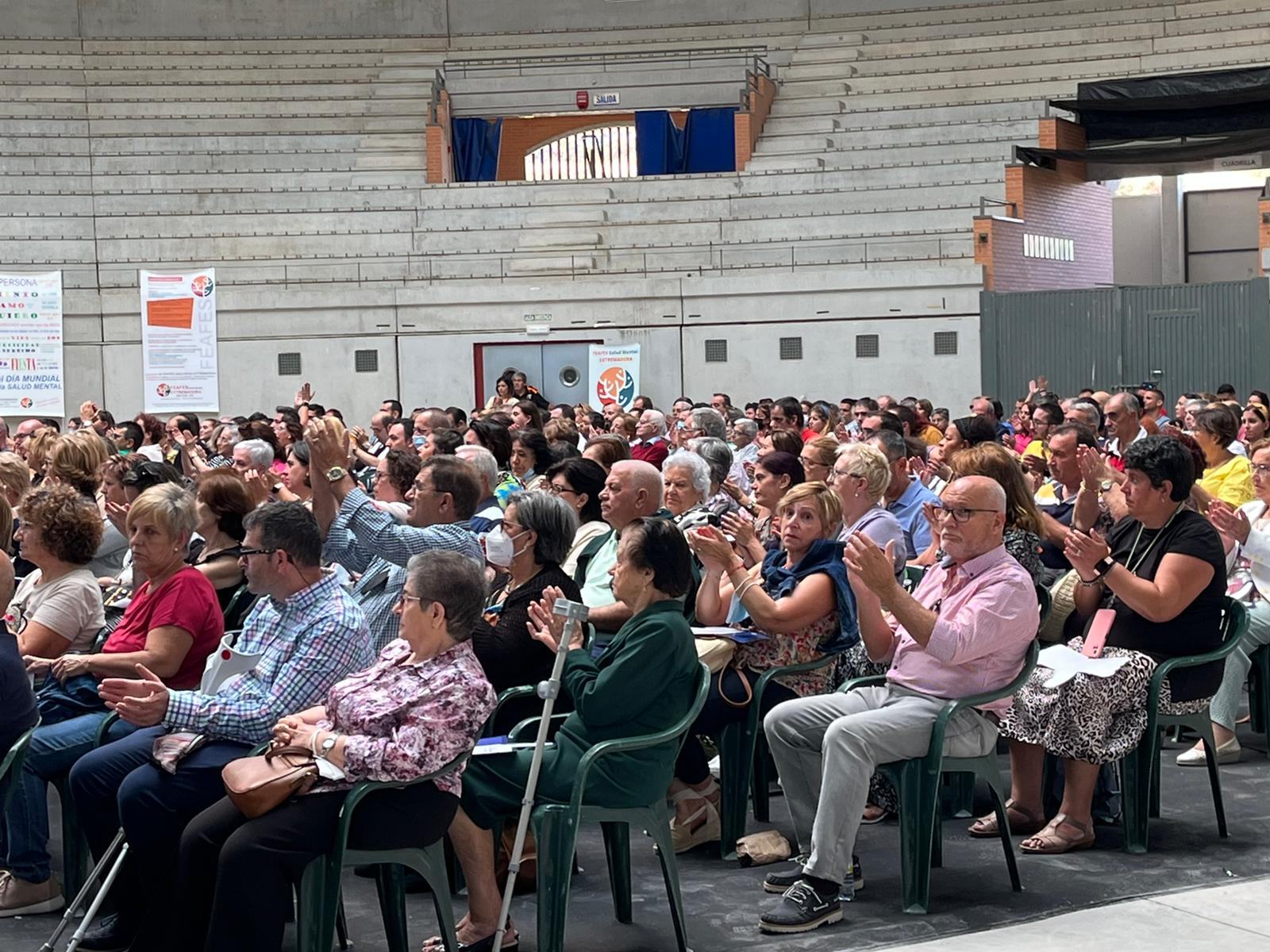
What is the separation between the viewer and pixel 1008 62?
76.6 ft

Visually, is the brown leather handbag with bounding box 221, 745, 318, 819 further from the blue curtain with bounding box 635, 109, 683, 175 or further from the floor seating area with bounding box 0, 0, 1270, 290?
the blue curtain with bounding box 635, 109, 683, 175

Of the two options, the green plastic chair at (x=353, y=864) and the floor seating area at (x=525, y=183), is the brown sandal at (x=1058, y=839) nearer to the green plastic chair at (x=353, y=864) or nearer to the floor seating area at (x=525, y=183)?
the green plastic chair at (x=353, y=864)

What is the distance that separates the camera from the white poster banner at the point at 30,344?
22.3m

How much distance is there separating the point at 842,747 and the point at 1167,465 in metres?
1.67

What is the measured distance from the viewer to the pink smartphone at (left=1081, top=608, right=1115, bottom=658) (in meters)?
5.41

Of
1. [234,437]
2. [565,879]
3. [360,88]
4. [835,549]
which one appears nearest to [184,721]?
[565,879]

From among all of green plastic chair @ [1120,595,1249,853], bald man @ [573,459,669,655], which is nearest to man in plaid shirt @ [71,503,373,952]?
bald man @ [573,459,669,655]

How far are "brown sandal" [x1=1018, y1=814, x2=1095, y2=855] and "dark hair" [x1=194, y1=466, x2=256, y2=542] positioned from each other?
3.04 meters

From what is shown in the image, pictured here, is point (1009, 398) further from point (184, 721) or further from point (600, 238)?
point (184, 721)

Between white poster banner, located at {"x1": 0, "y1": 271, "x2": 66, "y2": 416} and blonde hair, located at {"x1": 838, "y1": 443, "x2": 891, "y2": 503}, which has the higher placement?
white poster banner, located at {"x1": 0, "y1": 271, "x2": 66, "y2": 416}

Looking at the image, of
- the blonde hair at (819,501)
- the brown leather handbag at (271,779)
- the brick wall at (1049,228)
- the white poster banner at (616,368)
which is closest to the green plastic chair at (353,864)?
the brown leather handbag at (271,779)

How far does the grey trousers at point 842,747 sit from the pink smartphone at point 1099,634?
620 millimetres

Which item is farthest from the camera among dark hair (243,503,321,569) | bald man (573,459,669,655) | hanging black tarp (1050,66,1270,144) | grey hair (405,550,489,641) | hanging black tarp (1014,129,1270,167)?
hanging black tarp (1014,129,1270,167)

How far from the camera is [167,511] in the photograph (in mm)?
5098
